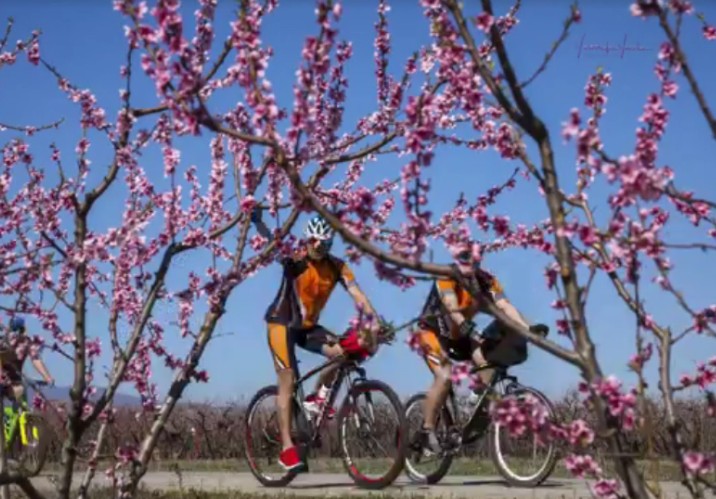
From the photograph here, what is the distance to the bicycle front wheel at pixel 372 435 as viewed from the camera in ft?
32.6

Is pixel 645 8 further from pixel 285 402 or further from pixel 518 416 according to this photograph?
pixel 285 402

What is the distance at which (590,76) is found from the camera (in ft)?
19.9

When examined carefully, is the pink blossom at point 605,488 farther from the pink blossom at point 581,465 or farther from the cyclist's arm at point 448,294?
the cyclist's arm at point 448,294

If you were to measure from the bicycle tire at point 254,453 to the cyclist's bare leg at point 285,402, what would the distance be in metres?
0.33

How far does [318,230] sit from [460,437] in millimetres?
2283

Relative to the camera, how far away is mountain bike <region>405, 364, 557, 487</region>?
392 inches

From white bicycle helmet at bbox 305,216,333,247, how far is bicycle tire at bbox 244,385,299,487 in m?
1.67

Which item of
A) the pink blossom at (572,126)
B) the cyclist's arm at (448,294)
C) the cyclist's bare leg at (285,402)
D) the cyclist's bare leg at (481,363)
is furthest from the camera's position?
the cyclist's bare leg at (285,402)

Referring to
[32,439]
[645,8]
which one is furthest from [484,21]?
[32,439]

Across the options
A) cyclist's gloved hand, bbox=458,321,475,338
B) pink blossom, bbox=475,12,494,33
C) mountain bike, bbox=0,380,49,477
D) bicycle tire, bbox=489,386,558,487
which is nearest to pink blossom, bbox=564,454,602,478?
pink blossom, bbox=475,12,494,33

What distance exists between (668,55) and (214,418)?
14.3 meters

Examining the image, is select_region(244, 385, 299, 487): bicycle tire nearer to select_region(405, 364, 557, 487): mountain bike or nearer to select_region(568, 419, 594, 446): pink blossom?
select_region(405, 364, 557, 487): mountain bike

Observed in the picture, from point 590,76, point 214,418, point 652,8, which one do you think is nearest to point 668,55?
point 652,8

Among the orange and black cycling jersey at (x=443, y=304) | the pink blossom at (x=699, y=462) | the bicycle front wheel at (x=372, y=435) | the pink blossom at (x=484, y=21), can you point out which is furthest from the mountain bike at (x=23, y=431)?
the pink blossom at (x=699, y=462)
